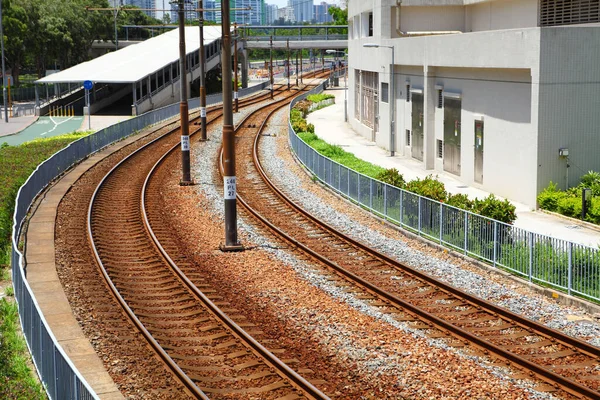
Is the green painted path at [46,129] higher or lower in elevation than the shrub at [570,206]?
higher

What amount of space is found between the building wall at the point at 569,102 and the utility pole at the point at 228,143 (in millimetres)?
10933

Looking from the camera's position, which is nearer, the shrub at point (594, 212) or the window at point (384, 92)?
the shrub at point (594, 212)

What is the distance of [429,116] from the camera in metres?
39.6

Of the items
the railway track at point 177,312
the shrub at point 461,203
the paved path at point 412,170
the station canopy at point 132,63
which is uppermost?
the station canopy at point 132,63

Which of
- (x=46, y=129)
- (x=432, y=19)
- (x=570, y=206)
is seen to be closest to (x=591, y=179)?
(x=570, y=206)

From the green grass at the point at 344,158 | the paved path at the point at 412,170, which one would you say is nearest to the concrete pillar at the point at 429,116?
the paved path at the point at 412,170

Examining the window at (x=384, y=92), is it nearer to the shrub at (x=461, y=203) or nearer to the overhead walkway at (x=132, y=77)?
the shrub at (x=461, y=203)

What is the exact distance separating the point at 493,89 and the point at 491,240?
12.7m

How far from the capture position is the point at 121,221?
28.0 meters

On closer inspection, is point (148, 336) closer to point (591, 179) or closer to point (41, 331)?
point (41, 331)

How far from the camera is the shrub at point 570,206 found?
2695cm

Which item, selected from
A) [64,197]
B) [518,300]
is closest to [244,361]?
[518,300]

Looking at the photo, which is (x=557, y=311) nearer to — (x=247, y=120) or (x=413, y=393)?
(x=413, y=393)

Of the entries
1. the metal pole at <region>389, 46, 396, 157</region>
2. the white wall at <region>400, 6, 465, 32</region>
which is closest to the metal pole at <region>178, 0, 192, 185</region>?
the metal pole at <region>389, 46, 396, 157</region>
